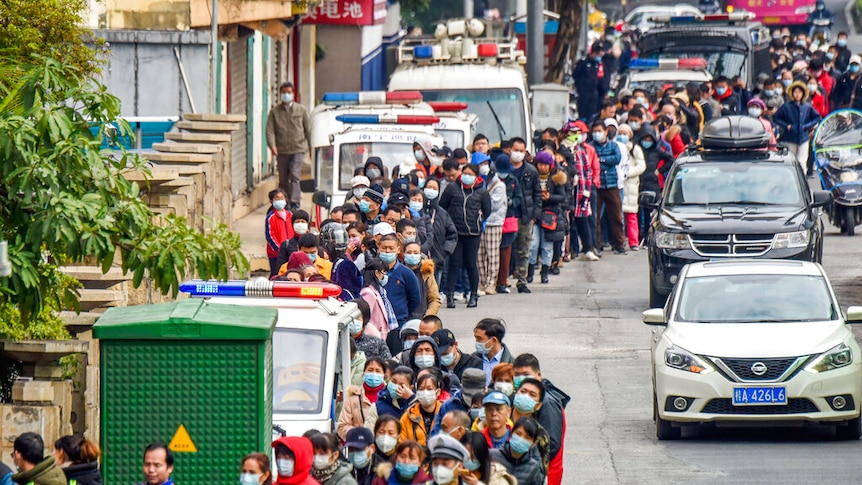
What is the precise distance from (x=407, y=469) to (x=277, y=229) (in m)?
9.33

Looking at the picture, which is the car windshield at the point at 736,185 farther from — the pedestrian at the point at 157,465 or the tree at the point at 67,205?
the pedestrian at the point at 157,465

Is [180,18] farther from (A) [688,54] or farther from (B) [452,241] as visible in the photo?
(A) [688,54]

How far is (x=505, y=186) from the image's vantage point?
2105 cm

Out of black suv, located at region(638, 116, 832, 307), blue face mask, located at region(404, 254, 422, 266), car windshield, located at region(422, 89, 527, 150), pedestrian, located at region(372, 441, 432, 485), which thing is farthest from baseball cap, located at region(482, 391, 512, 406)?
car windshield, located at region(422, 89, 527, 150)

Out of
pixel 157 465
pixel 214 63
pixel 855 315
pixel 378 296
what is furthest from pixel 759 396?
pixel 214 63

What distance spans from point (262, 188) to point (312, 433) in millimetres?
20326

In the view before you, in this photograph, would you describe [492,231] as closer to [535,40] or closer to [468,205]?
[468,205]

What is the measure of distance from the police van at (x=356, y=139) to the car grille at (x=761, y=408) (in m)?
8.08

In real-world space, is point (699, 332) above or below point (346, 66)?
below

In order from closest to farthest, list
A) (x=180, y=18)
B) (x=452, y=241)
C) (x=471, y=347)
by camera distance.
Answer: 1. (x=471, y=347)
2. (x=452, y=241)
3. (x=180, y=18)

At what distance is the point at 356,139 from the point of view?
2142 cm

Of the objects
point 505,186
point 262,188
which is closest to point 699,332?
point 505,186

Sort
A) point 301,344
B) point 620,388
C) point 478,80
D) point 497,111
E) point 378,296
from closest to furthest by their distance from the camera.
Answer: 1. point 301,344
2. point 378,296
3. point 620,388
4. point 497,111
5. point 478,80

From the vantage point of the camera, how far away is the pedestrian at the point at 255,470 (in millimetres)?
8867
